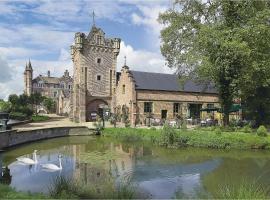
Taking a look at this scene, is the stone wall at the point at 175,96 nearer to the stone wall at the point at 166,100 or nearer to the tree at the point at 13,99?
the stone wall at the point at 166,100

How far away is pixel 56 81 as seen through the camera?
400ft

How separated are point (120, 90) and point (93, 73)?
558 cm

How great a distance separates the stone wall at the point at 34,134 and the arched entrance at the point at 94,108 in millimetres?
12931

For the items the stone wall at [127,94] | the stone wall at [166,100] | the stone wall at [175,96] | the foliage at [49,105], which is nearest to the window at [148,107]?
the stone wall at [166,100]

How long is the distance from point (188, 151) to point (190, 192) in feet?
37.8

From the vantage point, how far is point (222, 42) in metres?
26.8

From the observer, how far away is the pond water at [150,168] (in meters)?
14.1

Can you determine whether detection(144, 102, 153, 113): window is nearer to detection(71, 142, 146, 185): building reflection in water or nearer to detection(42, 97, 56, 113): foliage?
detection(71, 142, 146, 185): building reflection in water

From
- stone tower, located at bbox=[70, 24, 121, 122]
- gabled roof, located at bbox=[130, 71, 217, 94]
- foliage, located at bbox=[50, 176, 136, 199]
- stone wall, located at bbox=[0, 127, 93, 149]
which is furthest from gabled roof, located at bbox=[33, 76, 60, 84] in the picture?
foliage, located at bbox=[50, 176, 136, 199]

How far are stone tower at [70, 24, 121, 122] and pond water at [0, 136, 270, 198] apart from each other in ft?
75.1

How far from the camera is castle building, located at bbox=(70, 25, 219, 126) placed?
4388cm

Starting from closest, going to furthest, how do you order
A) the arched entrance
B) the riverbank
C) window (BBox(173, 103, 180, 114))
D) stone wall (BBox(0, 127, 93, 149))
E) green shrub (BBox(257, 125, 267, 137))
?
1. stone wall (BBox(0, 127, 93, 149))
2. the riverbank
3. green shrub (BBox(257, 125, 267, 137))
4. window (BBox(173, 103, 180, 114))
5. the arched entrance

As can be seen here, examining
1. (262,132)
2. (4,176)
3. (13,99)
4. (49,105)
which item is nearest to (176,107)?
(262,132)

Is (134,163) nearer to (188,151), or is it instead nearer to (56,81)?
(188,151)
